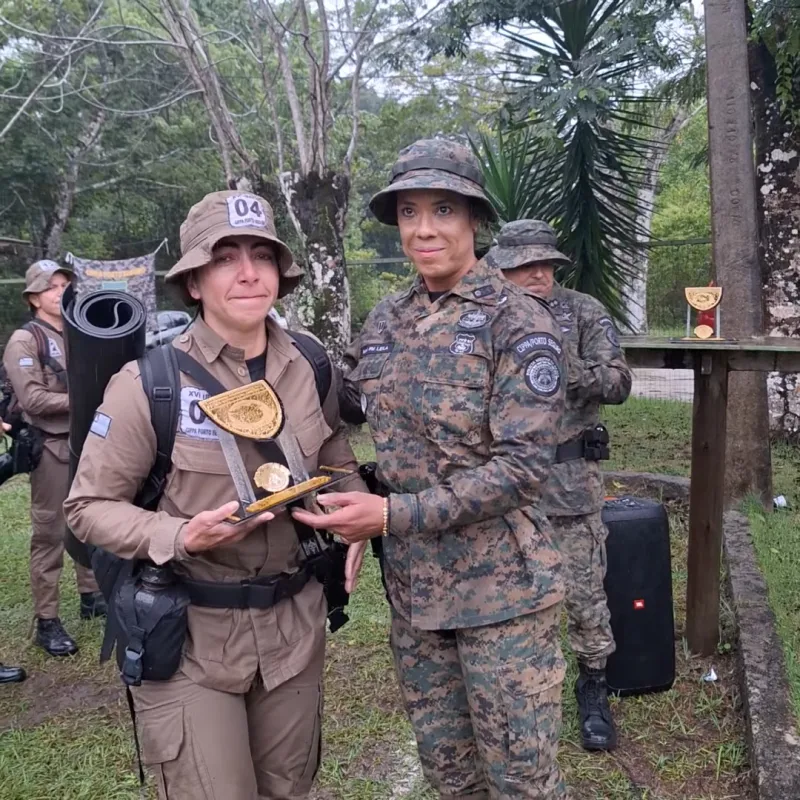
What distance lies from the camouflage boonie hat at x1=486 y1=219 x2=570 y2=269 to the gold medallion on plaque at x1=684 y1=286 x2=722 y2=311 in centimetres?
58

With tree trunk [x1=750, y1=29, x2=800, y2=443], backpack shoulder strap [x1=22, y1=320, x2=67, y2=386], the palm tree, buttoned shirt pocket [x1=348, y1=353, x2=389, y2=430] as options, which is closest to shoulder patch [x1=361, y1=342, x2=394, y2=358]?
buttoned shirt pocket [x1=348, y1=353, x2=389, y2=430]

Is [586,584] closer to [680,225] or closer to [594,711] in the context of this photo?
[594,711]

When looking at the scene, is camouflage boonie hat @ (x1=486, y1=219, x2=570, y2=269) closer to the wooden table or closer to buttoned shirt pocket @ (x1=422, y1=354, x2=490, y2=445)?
the wooden table

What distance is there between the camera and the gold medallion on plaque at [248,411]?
5.32ft

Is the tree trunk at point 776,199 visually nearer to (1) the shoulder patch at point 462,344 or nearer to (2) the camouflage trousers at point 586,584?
(2) the camouflage trousers at point 586,584

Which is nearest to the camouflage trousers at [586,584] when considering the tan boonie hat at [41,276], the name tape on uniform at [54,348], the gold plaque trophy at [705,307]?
the gold plaque trophy at [705,307]

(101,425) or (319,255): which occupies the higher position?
(319,255)

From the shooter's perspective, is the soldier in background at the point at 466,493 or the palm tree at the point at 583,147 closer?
the soldier in background at the point at 466,493

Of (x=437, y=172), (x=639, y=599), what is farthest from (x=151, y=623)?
(x=639, y=599)

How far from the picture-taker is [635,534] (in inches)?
122

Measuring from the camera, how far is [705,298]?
10.5 ft

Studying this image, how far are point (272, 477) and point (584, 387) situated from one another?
1.65 m

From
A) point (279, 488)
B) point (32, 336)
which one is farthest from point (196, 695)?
point (32, 336)

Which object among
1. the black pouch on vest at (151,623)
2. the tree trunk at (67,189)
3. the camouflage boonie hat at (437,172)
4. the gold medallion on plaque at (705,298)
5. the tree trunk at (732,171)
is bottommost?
the black pouch on vest at (151,623)
